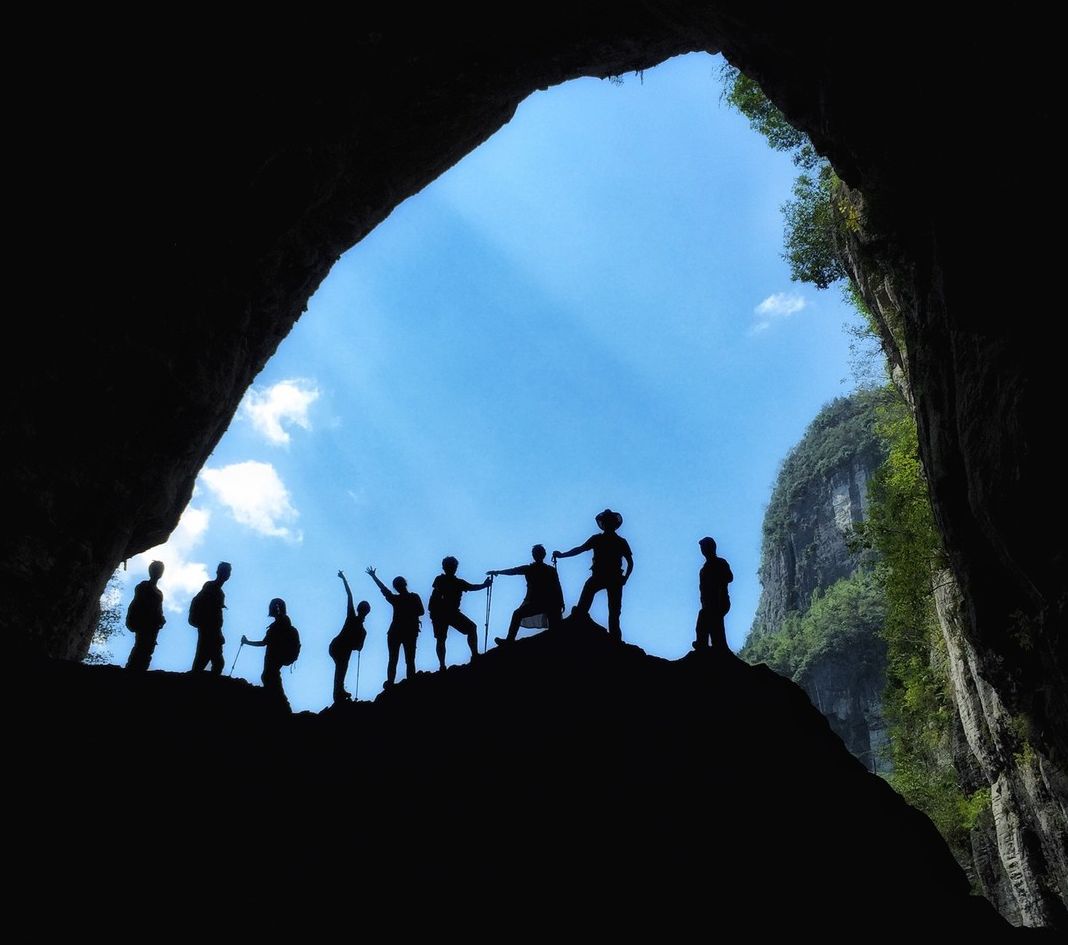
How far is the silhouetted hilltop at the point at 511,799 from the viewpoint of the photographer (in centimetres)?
618

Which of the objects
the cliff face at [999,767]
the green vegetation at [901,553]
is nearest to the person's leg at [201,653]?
the cliff face at [999,767]

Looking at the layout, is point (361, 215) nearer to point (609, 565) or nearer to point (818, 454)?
point (609, 565)

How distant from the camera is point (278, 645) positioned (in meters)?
11.2

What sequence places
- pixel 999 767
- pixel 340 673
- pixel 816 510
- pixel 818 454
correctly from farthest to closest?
pixel 818 454 < pixel 816 510 < pixel 999 767 < pixel 340 673

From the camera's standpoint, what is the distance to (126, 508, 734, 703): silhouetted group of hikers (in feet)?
32.1

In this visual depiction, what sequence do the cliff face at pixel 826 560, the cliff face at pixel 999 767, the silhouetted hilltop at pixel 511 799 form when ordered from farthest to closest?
the cliff face at pixel 826 560, the cliff face at pixel 999 767, the silhouetted hilltop at pixel 511 799

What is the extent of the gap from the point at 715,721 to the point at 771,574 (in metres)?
113

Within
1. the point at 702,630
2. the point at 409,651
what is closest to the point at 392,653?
the point at 409,651

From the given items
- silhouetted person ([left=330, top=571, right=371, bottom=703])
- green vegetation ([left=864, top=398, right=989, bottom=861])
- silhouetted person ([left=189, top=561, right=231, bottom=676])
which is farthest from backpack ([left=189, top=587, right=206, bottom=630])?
green vegetation ([left=864, top=398, right=989, bottom=861])

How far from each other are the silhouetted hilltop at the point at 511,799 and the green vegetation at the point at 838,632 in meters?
71.6

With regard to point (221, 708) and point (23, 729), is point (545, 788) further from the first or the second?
point (23, 729)

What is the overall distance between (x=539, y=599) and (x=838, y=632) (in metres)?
78.9

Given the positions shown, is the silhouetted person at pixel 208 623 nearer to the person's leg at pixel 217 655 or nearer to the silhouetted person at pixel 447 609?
the person's leg at pixel 217 655

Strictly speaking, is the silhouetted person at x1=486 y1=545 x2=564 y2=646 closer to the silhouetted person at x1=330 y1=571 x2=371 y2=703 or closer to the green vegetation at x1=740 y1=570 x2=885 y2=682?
the silhouetted person at x1=330 y1=571 x2=371 y2=703
